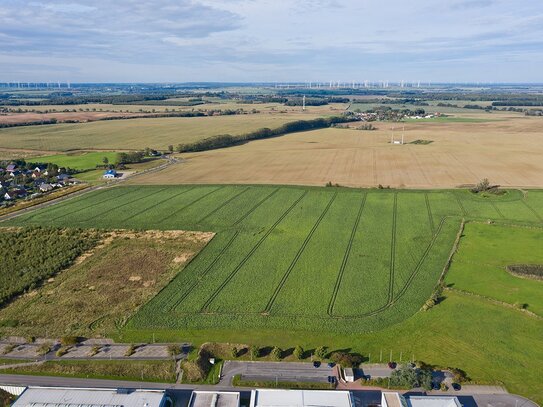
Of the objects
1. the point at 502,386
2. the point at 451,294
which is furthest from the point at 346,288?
the point at 502,386

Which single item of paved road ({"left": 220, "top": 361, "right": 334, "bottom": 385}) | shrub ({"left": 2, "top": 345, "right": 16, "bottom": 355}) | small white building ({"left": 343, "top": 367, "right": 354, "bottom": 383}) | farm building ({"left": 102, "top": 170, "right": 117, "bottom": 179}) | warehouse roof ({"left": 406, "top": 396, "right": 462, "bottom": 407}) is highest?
farm building ({"left": 102, "top": 170, "right": 117, "bottom": 179})

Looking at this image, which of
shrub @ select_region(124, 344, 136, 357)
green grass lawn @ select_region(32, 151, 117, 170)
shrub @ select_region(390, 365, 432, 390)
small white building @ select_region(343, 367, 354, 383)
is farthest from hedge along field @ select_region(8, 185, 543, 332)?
green grass lawn @ select_region(32, 151, 117, 170)

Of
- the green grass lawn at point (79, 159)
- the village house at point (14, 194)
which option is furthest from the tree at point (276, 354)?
the green grass lawn at point (79, 159)

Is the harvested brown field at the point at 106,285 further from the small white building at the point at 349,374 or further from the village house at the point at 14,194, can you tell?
the village house at the point at 14,194

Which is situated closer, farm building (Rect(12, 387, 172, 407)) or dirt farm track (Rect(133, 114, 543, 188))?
farm building (Rect(12, 387, 172, 407))

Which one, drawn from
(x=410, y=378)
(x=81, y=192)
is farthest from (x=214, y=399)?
(x=81, y=192)

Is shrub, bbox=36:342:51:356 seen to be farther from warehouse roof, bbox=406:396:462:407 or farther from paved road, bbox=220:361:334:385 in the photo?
warehouse roof, bbox=406:396:462:407

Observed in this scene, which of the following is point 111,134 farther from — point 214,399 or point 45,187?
point 214,399
